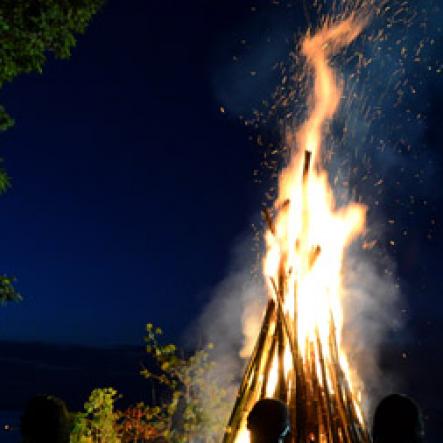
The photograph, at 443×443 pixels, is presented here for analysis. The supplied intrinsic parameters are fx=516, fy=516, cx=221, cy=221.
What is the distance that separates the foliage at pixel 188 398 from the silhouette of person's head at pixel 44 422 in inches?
290

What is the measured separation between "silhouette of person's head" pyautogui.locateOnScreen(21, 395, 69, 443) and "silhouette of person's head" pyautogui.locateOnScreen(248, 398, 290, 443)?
1.18 meters

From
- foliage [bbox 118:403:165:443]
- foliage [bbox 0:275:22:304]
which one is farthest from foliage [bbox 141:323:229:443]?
foliage [bbox 0:275:22:304]

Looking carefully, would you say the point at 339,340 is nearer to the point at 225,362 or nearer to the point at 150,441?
the point at 225,362

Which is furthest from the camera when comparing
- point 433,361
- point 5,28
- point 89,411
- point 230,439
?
point 433,361

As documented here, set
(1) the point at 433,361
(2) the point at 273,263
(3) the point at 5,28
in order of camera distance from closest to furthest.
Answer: (3) the point at 5,28, (2) the point at 273,263, (1) the point at 433,361

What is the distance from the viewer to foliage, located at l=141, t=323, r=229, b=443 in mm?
10523

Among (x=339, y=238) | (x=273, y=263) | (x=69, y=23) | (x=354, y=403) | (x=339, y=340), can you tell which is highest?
(x=69, y=23)

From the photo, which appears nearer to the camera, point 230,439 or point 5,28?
point 230,439

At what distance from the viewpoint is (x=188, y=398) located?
10.7 m

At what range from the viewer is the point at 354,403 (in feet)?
18.6

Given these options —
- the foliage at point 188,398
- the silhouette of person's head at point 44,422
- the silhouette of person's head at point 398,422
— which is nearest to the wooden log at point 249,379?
the silhouette of person's head at point 398,422

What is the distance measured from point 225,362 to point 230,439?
19.7ft

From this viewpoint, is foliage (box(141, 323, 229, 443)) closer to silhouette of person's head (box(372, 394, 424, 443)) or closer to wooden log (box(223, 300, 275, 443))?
wooden log (box(223, 300, 275, 443))

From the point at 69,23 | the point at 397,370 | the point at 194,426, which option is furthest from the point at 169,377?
the point at 397,370
